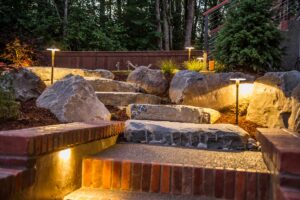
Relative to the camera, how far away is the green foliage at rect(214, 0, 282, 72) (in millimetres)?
6070

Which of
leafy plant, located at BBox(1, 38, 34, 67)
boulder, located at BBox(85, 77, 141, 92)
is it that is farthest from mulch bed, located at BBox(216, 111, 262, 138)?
leafy plant, located at BBox(1, 38, 34, 67)

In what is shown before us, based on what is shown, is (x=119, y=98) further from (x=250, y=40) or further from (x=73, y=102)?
(x=250, y=40)

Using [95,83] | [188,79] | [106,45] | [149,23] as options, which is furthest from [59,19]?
[188,79]

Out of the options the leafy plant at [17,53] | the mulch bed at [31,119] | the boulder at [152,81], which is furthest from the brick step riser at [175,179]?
the leafy plant at [17,53]

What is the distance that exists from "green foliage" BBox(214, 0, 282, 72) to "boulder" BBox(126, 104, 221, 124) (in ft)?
5.64

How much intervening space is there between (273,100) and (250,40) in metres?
1.75

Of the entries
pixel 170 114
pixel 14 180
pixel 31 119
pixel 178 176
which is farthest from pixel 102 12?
pixel 14 180

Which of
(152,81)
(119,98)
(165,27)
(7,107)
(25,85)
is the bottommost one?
(7,107)

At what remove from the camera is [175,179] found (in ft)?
8.01

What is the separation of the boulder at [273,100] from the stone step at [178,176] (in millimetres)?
1984

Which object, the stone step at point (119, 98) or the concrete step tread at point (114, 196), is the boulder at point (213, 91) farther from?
the concrete step tread at point (114, 196)

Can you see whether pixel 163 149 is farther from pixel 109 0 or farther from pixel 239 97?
pixel 109 0

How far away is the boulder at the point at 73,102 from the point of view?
4055 millimetres

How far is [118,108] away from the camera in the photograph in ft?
17.8
